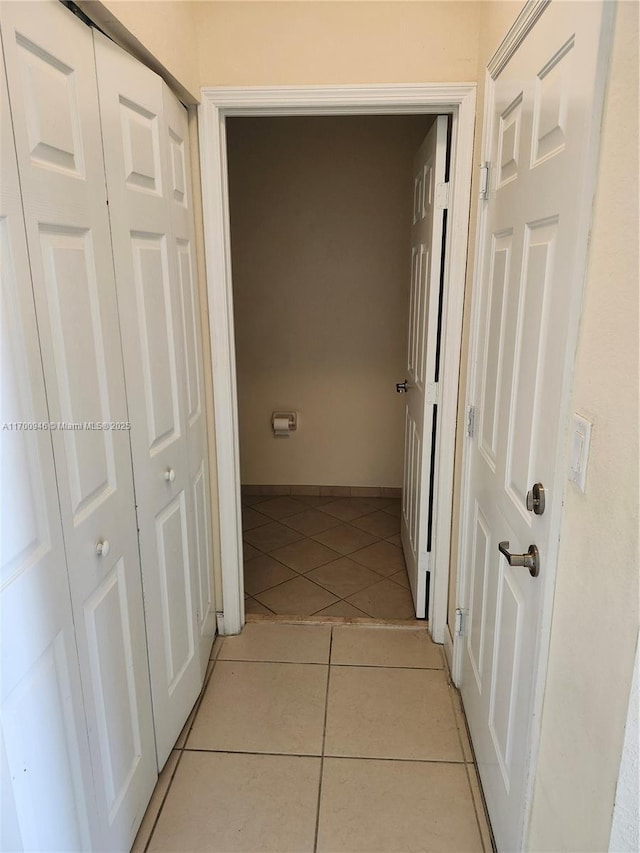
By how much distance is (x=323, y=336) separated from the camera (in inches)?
149

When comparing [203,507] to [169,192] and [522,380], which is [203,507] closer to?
[169,192]

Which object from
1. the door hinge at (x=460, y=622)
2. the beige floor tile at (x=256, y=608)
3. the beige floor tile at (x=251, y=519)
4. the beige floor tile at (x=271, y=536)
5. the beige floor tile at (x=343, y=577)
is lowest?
the beige floor tile at (x=256, y=608)

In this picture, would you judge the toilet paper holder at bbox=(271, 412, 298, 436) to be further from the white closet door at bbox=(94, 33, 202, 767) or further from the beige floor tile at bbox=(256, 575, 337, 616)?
the white closet door at bbox=(94, 33, 202, 767)

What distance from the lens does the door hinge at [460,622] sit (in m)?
2.08

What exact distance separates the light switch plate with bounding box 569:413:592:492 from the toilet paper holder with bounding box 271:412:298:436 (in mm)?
2887

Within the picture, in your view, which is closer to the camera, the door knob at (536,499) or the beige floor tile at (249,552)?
the door knob at (536,499)

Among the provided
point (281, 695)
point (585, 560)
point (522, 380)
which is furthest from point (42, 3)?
point (281, 695)

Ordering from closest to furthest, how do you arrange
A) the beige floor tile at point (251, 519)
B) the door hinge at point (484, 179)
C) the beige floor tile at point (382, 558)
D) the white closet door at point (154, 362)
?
the white closet door at point (154, 362) < the door hinge at point (484, 179) < the beige floor tile at point (382, 558) < the beige floor tile at point (251, 519)

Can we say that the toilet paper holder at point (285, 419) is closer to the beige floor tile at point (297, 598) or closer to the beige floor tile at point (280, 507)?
the beige floor tile at point (280, 507)

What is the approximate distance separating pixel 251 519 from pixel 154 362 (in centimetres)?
219

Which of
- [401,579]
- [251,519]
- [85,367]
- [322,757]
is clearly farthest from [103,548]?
[251,519]

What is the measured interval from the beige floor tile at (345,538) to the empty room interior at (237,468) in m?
0.20

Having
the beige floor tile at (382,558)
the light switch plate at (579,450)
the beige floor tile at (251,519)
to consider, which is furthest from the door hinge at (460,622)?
the beige floor tile at (251,519)

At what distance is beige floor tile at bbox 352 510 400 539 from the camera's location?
3521 mm
